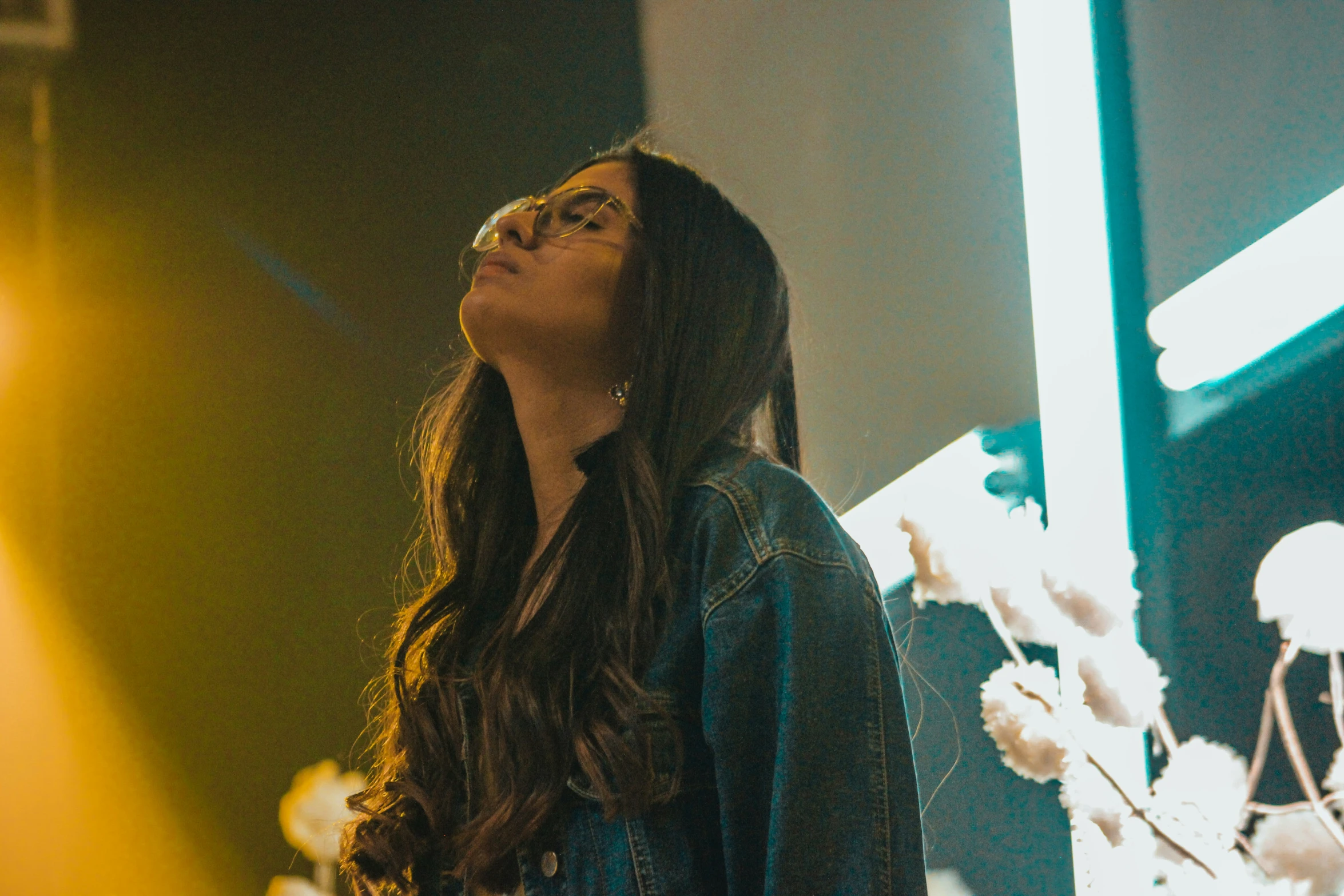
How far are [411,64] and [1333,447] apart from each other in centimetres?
155

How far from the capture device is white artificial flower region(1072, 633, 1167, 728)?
1.06 metres

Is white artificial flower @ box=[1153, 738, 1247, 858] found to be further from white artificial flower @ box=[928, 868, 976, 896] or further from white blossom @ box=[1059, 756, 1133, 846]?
white artificial flower @ box=[928, 868, 976, 896]

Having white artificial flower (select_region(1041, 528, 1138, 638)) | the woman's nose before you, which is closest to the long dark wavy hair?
the woman's nose

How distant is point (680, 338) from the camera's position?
95cm

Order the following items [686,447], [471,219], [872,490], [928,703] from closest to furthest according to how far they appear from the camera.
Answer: [686,447]
[928,703]
[872,490]
[471,219]

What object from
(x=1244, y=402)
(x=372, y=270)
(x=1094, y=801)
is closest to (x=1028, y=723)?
(x=1094, y=801)

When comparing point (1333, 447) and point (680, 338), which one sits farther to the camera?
point (1333, 447)

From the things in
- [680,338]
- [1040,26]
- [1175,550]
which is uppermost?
[1040,26]

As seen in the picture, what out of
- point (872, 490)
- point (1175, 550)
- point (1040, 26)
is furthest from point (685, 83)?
point (1175, 550)

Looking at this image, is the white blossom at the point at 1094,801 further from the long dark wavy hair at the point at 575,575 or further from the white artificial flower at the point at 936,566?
the long dark wavy hair at the point at 575,575

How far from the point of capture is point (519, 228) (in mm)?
1072

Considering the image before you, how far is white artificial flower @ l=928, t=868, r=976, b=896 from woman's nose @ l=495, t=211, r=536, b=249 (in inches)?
37.5

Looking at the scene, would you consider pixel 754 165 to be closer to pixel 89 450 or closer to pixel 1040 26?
pixel 1040 26

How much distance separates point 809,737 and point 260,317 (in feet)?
4.70
